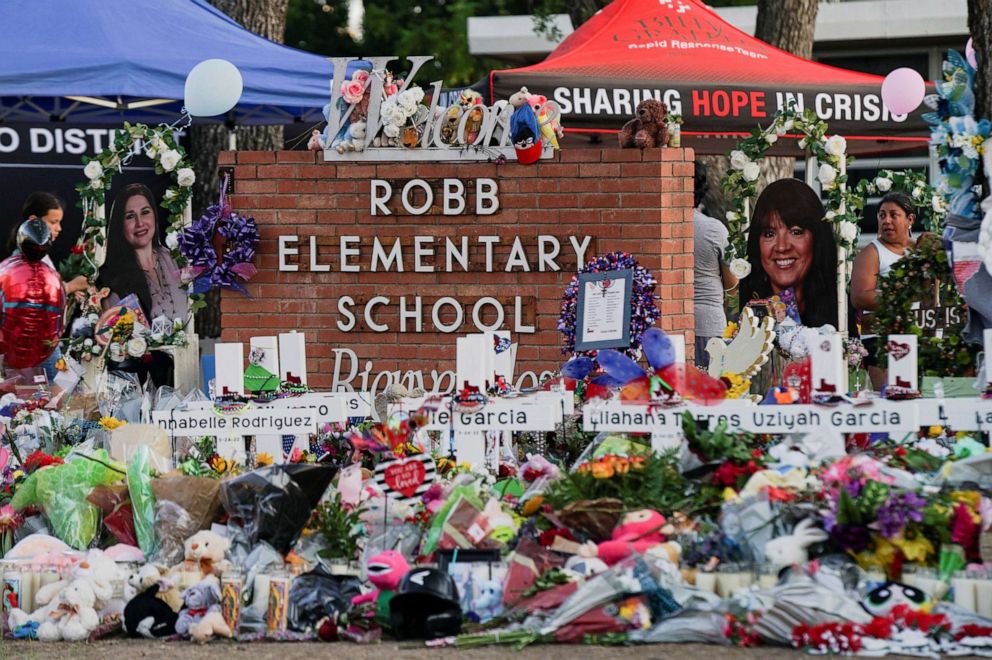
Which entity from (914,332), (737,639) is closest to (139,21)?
(914,332)

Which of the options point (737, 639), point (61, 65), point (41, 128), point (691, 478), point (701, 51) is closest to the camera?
point (737, 639)

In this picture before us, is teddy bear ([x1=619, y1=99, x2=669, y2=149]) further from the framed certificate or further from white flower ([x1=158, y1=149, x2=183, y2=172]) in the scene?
white flower ([x1=158, y1=149, x2=183, y2=172])

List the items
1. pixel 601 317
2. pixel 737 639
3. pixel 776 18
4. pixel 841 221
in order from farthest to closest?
pixel 776 18
pixel 841 221
pixel 601 317
pixel 737 639

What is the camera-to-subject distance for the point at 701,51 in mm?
11242

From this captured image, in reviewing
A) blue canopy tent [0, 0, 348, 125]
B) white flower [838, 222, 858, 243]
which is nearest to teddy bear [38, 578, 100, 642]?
blue canopy tent [0, 0, 348, 125]

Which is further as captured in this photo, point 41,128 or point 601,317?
point 41,128

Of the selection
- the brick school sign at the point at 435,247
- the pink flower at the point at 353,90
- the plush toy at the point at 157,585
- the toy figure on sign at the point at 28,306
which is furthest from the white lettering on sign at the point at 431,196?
the plush toy at the point at 157,585

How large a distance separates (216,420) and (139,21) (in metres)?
5.45

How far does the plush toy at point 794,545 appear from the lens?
5254mm

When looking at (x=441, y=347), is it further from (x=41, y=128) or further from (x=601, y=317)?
(x=41, y=128)

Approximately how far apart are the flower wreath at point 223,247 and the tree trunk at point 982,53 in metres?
3.86

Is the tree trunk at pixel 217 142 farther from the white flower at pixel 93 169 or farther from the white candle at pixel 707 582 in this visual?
the white candle at pixel 707 582

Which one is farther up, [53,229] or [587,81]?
[587,81]

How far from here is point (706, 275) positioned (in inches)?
356
